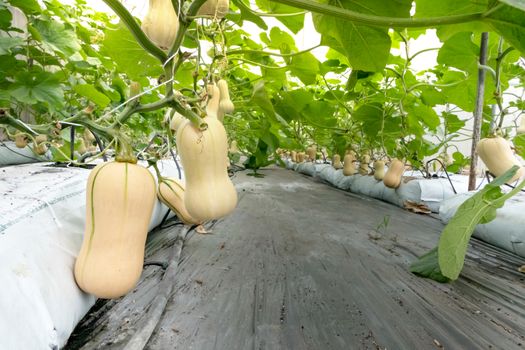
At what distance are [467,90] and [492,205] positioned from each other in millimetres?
1645

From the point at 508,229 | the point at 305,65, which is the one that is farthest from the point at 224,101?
the point at 508,229

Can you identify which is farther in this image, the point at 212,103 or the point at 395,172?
the point at 395,172

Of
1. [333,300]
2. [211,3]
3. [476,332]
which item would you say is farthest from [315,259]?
[211,3]

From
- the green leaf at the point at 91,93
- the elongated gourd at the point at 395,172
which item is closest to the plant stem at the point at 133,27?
the green leaf at the point at 91,93

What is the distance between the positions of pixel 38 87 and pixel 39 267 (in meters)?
1.04

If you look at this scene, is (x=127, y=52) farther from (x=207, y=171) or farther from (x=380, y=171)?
(x=380, y=171)

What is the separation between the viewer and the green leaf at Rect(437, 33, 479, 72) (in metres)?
1.48

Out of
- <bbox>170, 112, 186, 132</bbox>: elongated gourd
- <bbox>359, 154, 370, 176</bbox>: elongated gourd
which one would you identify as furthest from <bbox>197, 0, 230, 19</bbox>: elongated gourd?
<bbox>359, 154, 370, 176</bbox>: elongated gourd

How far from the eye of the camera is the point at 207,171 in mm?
723

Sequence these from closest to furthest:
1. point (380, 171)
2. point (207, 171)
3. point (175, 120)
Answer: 1. point (207, 171)
2. point (175, 120)
3. point (380, 171)

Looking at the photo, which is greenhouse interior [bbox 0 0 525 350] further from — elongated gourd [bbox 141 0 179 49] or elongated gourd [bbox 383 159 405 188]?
elongated gourd [bbox 383 159 405 188]

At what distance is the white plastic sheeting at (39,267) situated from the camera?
0.51m

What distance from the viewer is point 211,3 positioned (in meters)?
0.63

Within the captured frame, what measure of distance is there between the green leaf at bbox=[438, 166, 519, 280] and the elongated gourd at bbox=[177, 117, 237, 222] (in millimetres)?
440
